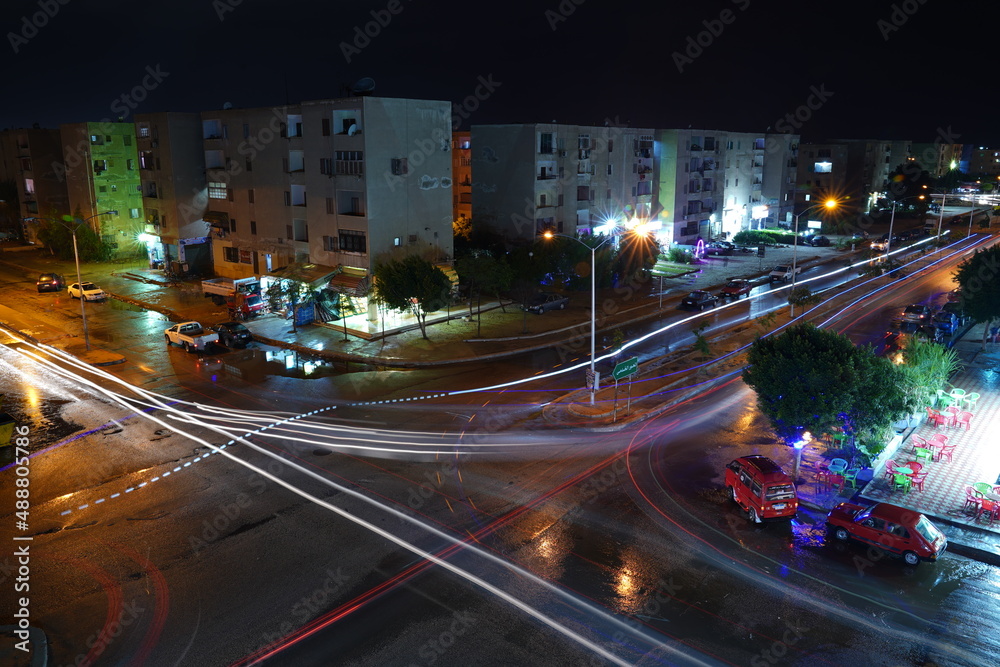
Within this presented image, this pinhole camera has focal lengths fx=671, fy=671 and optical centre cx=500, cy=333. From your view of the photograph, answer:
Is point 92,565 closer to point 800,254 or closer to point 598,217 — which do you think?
point 598,217

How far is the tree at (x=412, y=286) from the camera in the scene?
36.2 metres

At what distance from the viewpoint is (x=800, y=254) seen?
70.1 metres

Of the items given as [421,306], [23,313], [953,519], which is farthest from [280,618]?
[23,313]

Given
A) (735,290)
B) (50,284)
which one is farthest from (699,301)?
(50,284)

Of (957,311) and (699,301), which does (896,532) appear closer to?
(957,311)

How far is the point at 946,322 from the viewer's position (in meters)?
37.3

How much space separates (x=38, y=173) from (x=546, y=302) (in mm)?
62998

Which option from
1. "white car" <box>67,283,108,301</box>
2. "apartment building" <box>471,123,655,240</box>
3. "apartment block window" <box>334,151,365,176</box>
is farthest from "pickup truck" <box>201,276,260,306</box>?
"apartment building" <box>471,123,655,240</box>

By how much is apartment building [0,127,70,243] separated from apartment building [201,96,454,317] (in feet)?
118

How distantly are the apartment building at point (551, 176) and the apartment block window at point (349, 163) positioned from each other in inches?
733

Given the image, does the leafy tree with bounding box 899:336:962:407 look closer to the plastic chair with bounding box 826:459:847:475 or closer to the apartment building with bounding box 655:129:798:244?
the plastic chair with bounding box 826:459:847:475

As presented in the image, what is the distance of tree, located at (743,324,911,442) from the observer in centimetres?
1912

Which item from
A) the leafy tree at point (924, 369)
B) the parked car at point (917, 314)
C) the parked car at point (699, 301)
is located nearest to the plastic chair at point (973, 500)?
the leafy tree at point (924, 369)

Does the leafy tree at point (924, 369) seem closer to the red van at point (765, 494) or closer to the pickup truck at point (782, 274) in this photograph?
the red van at point (765, 494)
